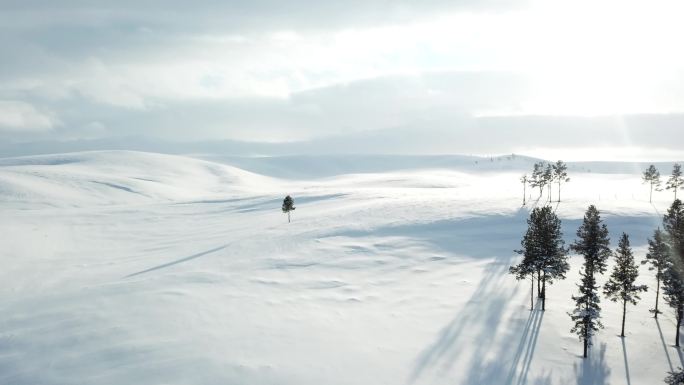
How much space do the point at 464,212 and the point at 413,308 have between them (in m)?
41.0

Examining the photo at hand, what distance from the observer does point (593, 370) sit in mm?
30828

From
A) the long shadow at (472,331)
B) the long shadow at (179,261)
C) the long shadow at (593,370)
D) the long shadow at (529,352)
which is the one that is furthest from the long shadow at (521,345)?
the long shadow at (179,261)

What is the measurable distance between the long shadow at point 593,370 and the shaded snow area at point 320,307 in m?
0.14

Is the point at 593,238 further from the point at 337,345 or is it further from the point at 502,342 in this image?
the point at 337,345

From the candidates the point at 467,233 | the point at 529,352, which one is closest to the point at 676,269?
the point at 529,352

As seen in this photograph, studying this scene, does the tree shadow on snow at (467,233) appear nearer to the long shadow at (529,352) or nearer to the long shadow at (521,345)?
the long shadow at (521,345)

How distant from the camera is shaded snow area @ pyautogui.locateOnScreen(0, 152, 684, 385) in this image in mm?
29469

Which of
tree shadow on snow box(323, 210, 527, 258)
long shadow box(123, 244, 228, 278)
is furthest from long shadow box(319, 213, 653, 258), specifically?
long shadow box(123, 244, 228, 278)

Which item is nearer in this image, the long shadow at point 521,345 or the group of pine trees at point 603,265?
the long shadow at point 521,345

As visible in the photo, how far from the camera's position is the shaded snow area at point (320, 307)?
96.7 ft

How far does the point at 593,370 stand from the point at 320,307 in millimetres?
22838

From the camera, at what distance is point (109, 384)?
26.2 metres

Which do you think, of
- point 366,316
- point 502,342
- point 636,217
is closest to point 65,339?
point 366,316

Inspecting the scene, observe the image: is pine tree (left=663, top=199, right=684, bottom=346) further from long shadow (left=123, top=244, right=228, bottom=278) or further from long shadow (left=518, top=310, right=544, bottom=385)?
long shadow (left=123, top=244, right=228, bottom=278)
